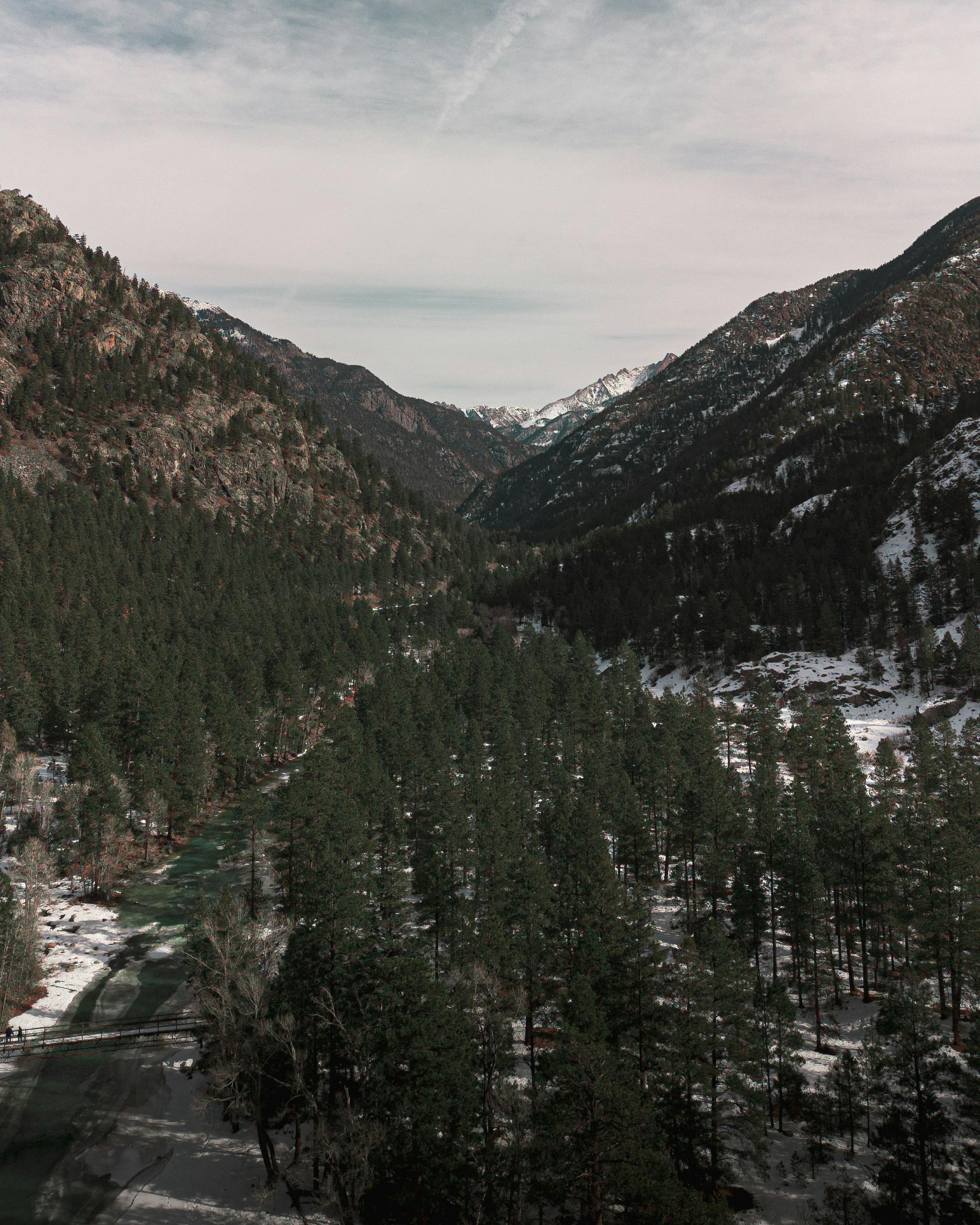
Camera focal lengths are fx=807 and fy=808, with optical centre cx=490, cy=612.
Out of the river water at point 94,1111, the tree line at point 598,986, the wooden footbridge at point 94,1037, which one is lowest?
the river water at point 94,1111

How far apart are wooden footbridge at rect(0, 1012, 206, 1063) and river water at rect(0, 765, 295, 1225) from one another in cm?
59

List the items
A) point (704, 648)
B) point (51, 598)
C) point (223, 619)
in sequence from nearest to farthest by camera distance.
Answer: point (51, 598), point (223, 619), point (704, 648)

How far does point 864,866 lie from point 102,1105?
5474 centimetres

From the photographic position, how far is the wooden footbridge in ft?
173

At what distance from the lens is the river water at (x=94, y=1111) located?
41281 millimetres

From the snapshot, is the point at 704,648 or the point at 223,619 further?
the point at 704,648

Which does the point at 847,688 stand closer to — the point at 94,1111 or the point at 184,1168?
the point at 184,1168

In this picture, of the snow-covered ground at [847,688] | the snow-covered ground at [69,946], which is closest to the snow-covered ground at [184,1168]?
the snow-covered ground at [69,946]

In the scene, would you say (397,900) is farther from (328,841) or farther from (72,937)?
(72,937)

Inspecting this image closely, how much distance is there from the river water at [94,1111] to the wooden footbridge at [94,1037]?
587 mm

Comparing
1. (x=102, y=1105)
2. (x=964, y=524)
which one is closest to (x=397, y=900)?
(x=102, y=1105)

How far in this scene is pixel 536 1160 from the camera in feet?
115

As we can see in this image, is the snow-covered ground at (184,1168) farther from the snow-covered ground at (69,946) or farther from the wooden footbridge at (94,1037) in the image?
the snow-covered ground at (69,946)

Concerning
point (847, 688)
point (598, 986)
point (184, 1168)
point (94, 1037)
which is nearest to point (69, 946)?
point (94, 1037)
